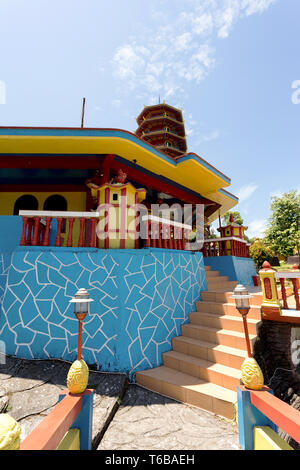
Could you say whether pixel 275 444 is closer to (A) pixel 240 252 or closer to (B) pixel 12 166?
(A) pixel 240 252

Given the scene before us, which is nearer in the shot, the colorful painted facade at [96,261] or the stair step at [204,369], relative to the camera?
the stair step at [204,369]

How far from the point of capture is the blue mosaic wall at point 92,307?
4.38 meters

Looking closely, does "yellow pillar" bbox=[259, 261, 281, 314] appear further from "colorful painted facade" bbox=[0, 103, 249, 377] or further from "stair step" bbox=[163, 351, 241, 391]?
"colorful painted facade" bbox=[0, 103, 249, 377]

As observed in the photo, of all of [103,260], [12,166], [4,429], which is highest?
[12,166]

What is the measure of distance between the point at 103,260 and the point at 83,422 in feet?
9.57

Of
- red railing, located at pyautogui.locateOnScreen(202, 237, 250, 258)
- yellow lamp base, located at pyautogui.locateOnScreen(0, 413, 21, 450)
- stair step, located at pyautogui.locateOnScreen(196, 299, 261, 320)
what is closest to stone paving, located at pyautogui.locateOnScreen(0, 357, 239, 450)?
yellow lamp base, located at pyautogui.locateOnScreen(0, 413, 21, 450)

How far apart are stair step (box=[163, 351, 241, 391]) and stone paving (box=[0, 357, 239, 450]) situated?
569mm

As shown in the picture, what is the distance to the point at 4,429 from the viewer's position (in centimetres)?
125

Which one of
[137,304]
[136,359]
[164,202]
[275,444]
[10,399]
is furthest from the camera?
[164,202]

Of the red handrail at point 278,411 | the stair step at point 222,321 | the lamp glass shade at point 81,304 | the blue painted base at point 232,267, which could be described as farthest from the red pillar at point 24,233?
the blue painted base at point 232,267

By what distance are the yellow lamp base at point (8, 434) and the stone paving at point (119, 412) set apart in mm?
2143

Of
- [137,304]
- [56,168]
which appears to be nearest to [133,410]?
[137,304]

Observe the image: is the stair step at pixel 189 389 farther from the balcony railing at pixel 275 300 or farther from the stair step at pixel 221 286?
the stair step at pixel 221 286

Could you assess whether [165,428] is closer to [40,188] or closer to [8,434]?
[8,434]
